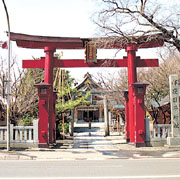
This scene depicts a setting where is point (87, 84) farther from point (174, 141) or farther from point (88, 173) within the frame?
point (88, 173)

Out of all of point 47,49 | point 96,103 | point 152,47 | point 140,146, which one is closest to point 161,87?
point 152,47

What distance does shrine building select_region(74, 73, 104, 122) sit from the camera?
48.4 metres

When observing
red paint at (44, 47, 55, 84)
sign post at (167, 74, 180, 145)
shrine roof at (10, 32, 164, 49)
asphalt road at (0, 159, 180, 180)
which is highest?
shrine roof at (10, 32, 164, 49)

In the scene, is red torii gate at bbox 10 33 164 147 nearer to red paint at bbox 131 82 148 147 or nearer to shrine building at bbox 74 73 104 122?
red paint at bbox 131 82 148 147

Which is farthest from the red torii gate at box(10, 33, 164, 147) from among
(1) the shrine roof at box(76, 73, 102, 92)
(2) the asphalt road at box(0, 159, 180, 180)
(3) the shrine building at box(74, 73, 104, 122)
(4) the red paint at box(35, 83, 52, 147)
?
(1) the shrine roof at box(76, 73, 102, 92)

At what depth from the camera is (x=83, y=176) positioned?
7.42m

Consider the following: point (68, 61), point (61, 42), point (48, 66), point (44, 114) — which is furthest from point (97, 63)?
point (44, 114)

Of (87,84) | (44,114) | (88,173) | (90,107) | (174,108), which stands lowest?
(88,173)

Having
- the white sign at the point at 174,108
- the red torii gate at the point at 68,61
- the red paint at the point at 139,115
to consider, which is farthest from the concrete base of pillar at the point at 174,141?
the red torii gate at the point at 68,61

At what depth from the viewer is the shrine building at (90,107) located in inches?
1907

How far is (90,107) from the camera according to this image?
50594mm

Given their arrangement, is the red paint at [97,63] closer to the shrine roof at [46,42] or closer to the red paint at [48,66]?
the red paint at [48,66]

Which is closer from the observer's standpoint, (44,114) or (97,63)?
(44,114)

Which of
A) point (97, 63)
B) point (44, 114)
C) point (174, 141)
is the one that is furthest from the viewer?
point (97, 63)
